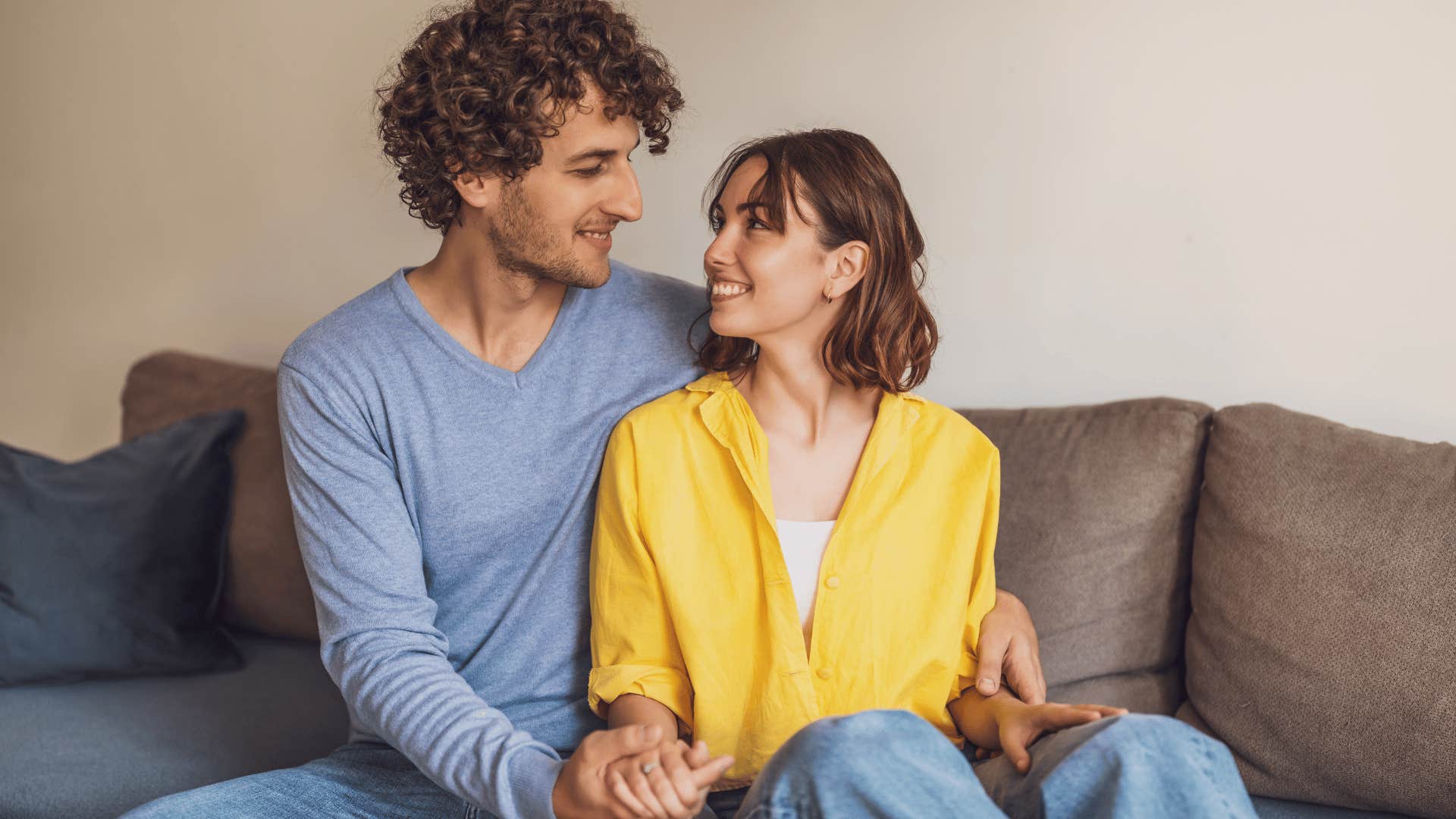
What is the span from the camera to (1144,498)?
1.69 m

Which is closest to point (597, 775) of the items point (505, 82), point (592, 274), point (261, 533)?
point (592, 274)

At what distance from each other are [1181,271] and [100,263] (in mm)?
2606

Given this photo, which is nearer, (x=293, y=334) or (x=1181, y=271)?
(x=1181, y=271)

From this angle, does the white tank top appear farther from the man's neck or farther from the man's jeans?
the man's neck

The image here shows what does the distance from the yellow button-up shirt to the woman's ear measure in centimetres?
17

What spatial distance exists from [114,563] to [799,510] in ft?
4.33

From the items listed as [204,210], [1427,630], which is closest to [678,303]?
[1427,630]

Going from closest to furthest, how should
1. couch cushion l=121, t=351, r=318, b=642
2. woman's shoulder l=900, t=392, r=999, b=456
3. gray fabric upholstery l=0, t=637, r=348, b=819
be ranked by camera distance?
woman's shoulder l=900, t=392, r=999, b=456, gray fabric upholstery l=0, t=637, r=348, b=819, couch cushion l=121, t=351, r=318, b=642

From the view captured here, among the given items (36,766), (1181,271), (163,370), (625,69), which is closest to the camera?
(625,69)

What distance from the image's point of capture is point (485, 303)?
161 cm

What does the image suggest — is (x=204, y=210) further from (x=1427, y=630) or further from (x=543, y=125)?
(x=1427, y=630)

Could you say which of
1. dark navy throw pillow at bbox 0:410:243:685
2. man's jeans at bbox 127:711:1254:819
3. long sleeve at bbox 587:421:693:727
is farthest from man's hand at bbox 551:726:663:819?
dark navy throw pillow at bbox 0:410:243:685

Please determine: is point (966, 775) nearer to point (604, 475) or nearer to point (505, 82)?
point (604, 475)

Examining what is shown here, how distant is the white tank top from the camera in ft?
4.75
